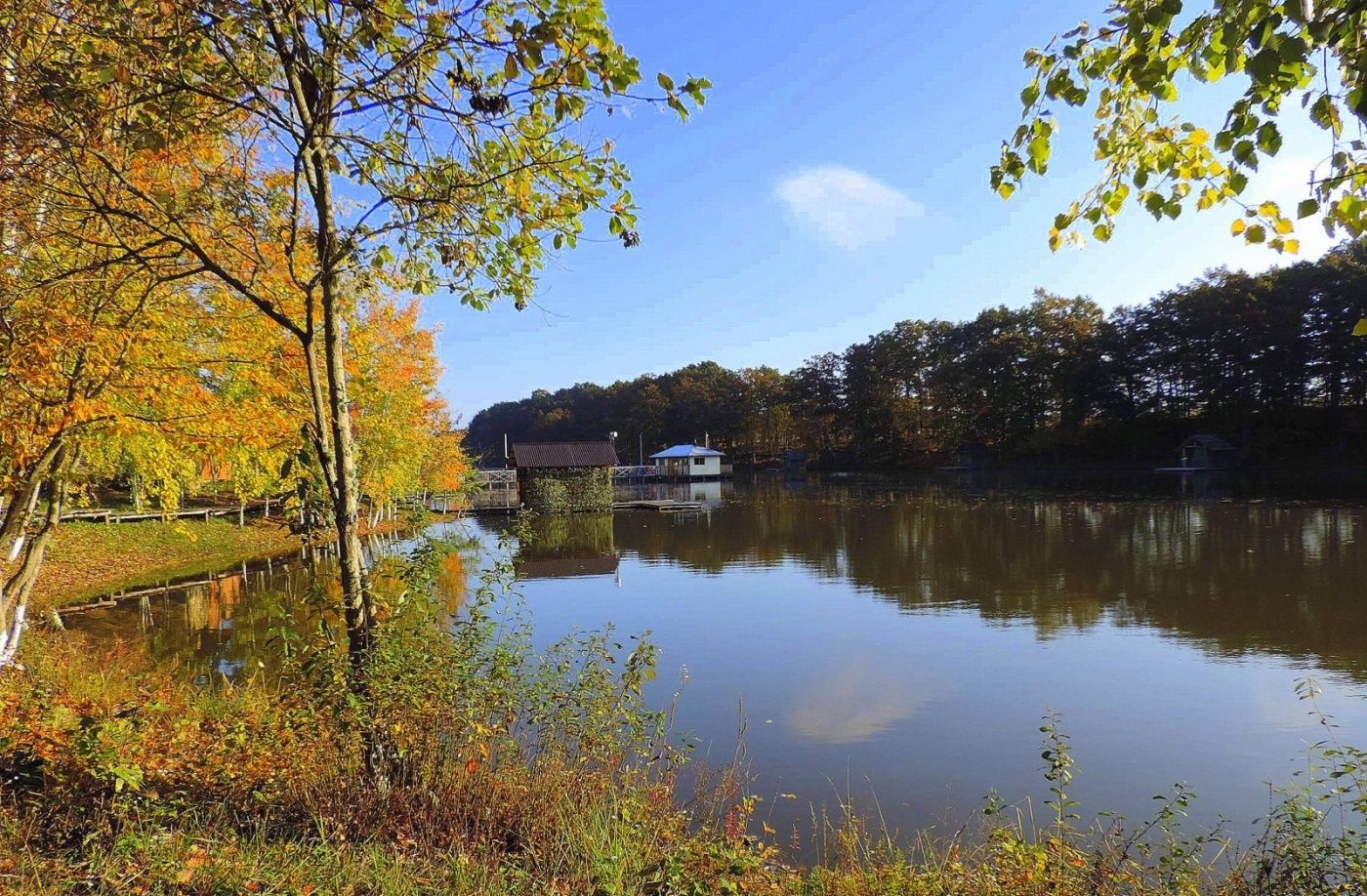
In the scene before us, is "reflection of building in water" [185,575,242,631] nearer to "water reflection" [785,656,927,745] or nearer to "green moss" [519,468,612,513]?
"water reflection" [785,656,927,745]

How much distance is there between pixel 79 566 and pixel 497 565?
17528 mm

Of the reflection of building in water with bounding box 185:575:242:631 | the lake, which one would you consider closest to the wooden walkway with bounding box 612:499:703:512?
the lake

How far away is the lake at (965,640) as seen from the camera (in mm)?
6531

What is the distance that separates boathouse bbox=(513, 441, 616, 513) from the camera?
32719 millimetres

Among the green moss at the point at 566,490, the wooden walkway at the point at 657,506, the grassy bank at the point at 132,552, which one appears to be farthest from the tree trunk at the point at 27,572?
the wooden walkway at the point at 657,506

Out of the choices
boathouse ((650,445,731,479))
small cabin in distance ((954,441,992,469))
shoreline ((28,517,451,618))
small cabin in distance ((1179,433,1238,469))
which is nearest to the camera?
shoreline ((28,517,451,618))

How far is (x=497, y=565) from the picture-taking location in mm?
4824

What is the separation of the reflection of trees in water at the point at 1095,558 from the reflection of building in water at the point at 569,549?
1.13m

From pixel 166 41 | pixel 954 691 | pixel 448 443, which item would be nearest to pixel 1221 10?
pixel 166 41

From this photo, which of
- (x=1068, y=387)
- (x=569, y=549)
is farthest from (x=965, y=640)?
(x=1068, y=387)

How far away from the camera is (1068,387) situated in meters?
54.1

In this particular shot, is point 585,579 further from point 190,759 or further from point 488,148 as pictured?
point 488,148

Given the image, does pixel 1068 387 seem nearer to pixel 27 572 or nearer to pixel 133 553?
pixel 133 553

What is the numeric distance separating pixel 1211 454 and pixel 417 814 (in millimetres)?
54031
